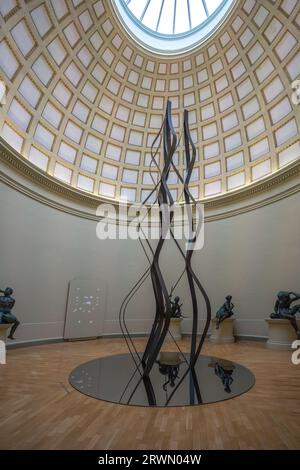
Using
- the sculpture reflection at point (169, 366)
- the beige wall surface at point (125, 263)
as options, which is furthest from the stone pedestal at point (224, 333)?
the sculpture reflection at point (169, 366)

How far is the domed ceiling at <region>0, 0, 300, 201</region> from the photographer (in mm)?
10312

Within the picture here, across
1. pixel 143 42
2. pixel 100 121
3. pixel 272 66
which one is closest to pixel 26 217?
pixel 100 121

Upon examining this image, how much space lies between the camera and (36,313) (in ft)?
34.9

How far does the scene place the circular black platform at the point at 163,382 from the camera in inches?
180

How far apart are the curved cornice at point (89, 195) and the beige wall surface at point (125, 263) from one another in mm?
292

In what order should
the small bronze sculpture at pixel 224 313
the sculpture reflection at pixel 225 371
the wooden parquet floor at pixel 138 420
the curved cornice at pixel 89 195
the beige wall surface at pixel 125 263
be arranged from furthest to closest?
the small bronze sculpture at pixel 224 313 → the beige wall surface at pixel 125 263 → the curved cornice at pixel 89 195 → the sculpture reflection at pixel 225 371 → the wooden parquet floor at pixel 138 420

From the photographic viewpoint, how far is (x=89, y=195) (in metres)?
13.5

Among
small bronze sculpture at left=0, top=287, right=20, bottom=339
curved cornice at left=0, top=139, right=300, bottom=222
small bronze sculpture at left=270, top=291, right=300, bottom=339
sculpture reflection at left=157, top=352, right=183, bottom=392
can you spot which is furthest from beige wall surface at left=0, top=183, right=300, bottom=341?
sculpture reflection at left=157, top=352, right=183, bottom=392

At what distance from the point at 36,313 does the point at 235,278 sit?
9007mm

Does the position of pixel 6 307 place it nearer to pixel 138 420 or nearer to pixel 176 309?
pixel 138 420

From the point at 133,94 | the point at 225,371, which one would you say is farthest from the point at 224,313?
the point at 133,94

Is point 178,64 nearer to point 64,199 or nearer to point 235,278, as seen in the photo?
point 64,199

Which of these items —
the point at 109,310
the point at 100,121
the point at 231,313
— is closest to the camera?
the point at 231,313

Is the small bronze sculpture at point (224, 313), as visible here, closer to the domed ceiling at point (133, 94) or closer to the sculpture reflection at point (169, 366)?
the sculpture reflection at point (169, 366)
